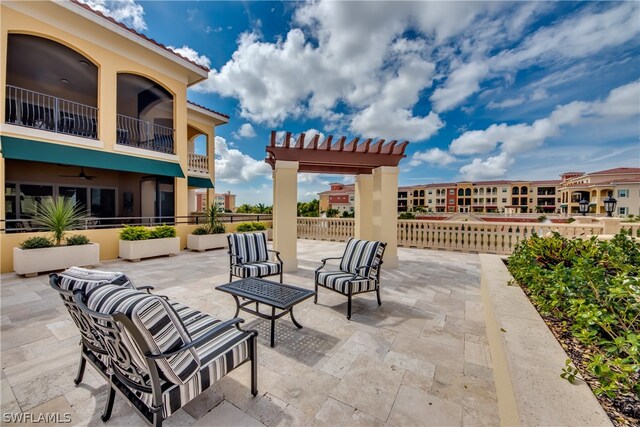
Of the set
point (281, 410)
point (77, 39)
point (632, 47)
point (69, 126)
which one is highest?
point (77, 39)

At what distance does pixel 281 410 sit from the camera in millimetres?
2008

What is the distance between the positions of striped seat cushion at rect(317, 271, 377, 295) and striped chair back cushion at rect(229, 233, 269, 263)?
167 centimetres

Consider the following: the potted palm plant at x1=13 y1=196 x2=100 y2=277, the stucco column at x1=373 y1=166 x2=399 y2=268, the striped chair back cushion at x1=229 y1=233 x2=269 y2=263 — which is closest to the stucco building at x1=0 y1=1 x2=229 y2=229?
the potted palm plant at x1=13 y1=196 x2=100 y2=277

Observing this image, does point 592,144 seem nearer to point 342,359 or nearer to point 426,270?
point 426,270

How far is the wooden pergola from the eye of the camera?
6090mm

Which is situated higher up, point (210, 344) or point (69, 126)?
point (69, 126)

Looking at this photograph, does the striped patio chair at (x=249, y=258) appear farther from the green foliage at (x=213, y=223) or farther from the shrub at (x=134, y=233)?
the green foliage at (x=213, y=223)

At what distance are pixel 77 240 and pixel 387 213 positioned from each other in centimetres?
820

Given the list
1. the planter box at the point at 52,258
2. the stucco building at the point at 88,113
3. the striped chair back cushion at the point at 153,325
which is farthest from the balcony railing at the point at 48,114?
the striped chair back cushion at the point at 153,325

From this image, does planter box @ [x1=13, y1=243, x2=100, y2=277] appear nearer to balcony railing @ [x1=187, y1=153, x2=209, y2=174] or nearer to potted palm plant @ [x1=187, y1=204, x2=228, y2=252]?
potted palm plant @ [x1=187, y1=204, x2=228, y2=252]

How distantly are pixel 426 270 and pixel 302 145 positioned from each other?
4.46m

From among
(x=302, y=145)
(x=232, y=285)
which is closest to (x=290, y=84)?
(x=302, y=145)

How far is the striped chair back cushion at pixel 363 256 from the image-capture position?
423 cm

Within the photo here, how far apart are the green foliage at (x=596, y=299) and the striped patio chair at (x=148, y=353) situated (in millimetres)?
2345
